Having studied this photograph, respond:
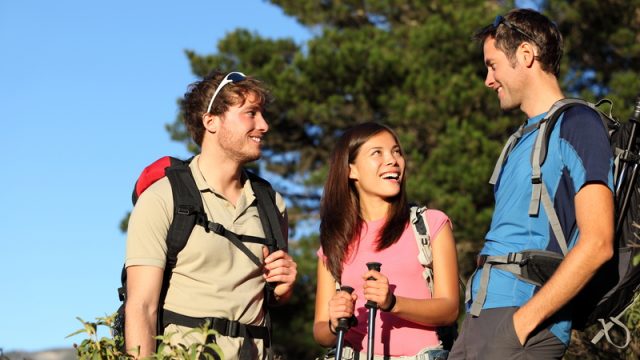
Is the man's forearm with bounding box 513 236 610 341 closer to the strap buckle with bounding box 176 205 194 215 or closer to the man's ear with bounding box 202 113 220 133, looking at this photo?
the strap buckle with bounding box 176 205 194 215

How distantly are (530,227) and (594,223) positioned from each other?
24 cm

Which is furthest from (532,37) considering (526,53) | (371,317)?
(371,317)

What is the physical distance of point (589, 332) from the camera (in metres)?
6.22

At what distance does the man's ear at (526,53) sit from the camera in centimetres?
375

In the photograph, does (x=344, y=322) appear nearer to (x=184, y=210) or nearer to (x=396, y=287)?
(x=396, y=287)

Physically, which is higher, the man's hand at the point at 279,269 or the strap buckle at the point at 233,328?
the man's hand at the point at 279,269

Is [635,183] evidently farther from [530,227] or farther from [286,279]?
[286,279]

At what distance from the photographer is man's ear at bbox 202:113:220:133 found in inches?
192

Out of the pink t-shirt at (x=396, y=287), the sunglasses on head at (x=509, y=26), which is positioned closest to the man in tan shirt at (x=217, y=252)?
the pink t-shirt at (x=396, y=287)

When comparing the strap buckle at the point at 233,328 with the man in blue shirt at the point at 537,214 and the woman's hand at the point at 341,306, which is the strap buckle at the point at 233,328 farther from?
the man in blue shirt at the point at 537,214

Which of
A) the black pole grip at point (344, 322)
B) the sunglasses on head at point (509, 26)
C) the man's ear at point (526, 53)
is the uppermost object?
the sunglasses on head at point (509, 26)

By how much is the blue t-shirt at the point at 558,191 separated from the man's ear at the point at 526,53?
0.30 meters

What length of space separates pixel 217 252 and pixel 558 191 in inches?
63.8

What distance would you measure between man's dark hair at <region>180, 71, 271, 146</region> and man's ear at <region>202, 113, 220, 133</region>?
2cm
